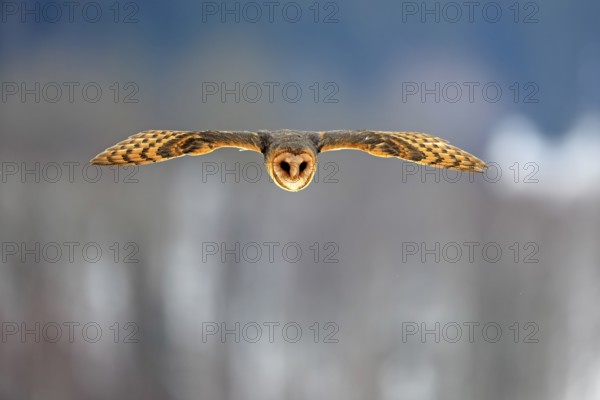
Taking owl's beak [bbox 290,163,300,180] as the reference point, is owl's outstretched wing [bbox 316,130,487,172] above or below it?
above

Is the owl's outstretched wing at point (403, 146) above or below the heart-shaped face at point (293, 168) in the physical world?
above

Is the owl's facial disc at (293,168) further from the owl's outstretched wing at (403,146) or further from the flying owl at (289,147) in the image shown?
the owl's outstretched wing at (403,146)

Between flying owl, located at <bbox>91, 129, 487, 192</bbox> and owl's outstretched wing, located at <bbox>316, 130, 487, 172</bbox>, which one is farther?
owl's outstretched wing, located at <bbox>316, 130, 487, 172</bbox>

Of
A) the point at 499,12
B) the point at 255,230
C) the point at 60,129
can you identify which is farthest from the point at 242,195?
the point at 499,12

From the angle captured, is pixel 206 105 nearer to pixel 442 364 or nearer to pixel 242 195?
pixel 242 195

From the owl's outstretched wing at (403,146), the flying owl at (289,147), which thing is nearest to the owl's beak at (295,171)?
the flying owl at (289,147)

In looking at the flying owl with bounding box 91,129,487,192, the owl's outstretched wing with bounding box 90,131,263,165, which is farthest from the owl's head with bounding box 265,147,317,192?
the owl's outstretched wing with bounding box 90,131,263,165

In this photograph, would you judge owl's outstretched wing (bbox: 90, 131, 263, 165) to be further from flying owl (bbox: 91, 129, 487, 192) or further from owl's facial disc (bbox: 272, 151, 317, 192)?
owl's facial disc (bbox: 272, 151, 317, 192)
